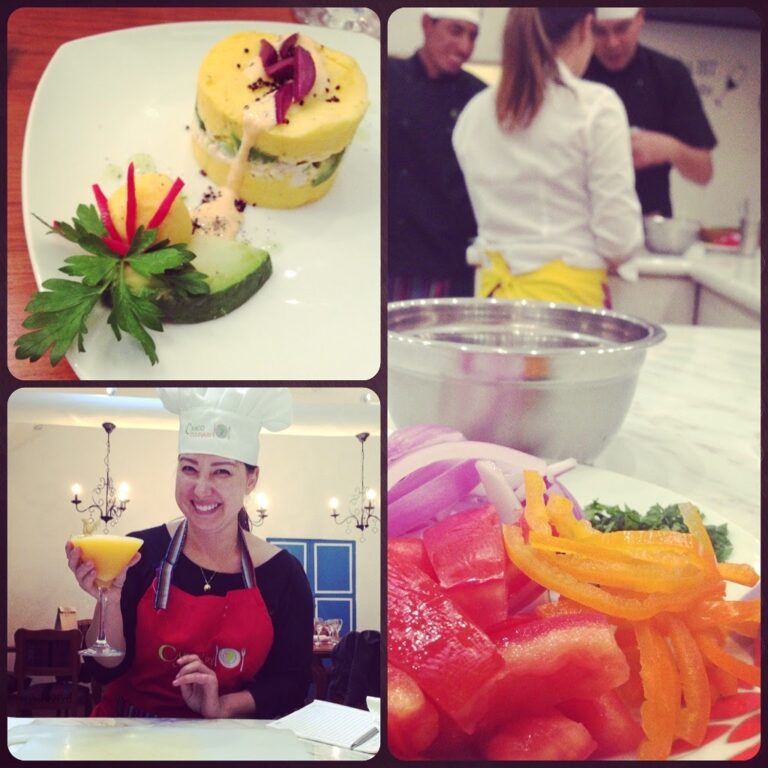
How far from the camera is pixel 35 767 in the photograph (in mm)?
1430

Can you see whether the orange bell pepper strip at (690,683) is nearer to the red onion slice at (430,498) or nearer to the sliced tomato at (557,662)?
the sliced tomato at (557,662)

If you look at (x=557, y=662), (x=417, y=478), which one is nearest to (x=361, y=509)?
(x=417, y=478)

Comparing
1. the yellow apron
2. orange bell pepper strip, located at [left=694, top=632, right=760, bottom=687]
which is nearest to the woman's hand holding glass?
the yellow apron

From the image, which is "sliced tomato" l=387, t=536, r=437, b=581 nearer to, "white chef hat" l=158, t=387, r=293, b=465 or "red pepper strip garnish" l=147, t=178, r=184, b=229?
"white chef hat" l=158, t=387, r=293, b=465

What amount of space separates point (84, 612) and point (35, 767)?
214 mm

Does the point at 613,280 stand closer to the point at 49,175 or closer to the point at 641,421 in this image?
the point at 641,421

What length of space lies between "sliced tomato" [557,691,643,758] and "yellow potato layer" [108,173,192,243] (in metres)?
0.77

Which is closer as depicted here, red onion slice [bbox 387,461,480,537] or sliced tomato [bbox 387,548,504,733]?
sliced tomato [bbox 387,548,504,733]

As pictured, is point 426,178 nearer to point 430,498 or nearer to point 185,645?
point 430,498

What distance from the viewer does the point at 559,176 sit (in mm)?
1484

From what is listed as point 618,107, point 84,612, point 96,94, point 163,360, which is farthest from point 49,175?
point 618,107

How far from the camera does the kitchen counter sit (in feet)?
4.63

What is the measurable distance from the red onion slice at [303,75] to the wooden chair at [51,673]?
77 cm

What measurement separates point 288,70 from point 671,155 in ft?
Result: 1.75
